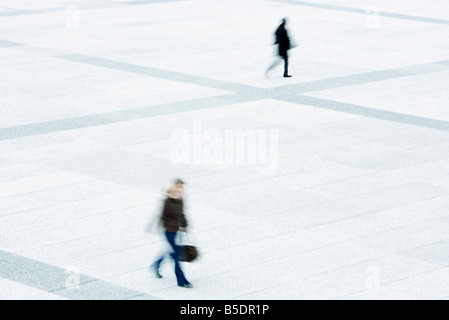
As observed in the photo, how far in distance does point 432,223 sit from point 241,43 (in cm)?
1459

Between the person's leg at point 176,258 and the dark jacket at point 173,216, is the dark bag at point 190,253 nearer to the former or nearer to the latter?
the person's leg at point 176,258

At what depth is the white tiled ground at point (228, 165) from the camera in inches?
439

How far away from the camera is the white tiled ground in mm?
→ 11148

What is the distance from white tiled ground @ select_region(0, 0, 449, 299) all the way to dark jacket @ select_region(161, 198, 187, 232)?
32.6 inches

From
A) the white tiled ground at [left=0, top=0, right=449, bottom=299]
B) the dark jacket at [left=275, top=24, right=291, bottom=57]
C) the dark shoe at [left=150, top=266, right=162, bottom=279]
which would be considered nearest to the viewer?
the dark shoe at [left=150, top=266, right=162, bottom=279]

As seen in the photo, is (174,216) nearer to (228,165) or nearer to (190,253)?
(190,253)

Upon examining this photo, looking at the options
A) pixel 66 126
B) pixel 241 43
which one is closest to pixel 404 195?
pixel 66 126

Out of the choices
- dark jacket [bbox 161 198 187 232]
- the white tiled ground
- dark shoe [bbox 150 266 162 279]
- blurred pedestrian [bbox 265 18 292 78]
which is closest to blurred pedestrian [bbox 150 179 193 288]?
dark jacket [bbox 161 198 187 232]

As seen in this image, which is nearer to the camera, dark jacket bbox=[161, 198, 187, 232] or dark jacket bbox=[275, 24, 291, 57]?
dark jacket bbox=[161, 198, 187, 232]

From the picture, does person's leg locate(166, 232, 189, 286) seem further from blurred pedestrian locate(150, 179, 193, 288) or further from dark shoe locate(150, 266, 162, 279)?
dark shoe locate(150, 266, 162, 279)

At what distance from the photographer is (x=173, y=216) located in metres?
10.2

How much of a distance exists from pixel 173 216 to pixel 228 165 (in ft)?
17.2

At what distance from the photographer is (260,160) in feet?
51.1

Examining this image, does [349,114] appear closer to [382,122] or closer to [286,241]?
[382,122]
